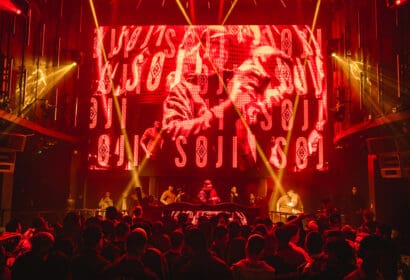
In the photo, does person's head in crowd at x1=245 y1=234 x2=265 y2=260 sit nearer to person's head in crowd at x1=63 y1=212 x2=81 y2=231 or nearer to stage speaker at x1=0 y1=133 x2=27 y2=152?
person's head in crowd at x1=63 y1=212 x2=81 y2=231

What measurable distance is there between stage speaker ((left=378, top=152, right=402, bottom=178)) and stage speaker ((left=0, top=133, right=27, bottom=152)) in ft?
28.6

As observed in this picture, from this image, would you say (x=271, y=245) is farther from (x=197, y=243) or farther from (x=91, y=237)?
(x=91, y=237)

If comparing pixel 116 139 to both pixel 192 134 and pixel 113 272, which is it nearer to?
pixel 192 134

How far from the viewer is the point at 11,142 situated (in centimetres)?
1088

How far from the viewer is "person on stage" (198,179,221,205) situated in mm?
17638

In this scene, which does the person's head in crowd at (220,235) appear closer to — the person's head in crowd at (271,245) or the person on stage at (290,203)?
the person's head in crowd at (271,245)

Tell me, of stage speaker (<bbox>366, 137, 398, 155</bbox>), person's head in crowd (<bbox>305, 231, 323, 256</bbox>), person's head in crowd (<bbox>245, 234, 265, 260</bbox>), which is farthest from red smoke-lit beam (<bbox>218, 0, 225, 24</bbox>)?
person's head in crowd (<bbox>245, 234, 265, 260</bbox>)

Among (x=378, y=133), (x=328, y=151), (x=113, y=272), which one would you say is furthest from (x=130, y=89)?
(x=113, y=272)

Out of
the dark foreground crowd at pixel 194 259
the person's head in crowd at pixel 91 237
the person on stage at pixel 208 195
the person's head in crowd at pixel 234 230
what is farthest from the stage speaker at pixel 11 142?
the person on stage at pixel 208 195

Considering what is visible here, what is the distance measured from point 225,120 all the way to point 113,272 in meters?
15.2

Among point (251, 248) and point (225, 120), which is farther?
point (225, 120)

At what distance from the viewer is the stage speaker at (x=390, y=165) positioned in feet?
34.2

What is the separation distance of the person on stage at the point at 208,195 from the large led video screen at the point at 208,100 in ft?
2.24

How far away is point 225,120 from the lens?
1911 centimetres
